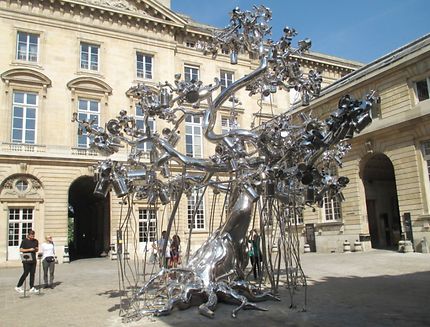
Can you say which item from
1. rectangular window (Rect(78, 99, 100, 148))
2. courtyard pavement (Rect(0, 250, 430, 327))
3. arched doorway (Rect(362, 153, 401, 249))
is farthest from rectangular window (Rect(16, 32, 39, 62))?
arched doorway (Rect(362, 153, 401, 249))

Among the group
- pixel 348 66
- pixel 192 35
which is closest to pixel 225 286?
pixel 192 35

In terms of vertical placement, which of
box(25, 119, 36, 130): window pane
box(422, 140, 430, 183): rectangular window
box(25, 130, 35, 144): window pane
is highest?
box(25, 119, 36, 130): window pane

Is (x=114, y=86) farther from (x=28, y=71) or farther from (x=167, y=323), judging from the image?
(x=167, y=323)

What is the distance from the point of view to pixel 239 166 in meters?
9.26

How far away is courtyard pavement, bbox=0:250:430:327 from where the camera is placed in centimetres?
739

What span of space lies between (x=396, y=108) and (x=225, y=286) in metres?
17.9

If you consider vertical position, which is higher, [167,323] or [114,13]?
[114,13]

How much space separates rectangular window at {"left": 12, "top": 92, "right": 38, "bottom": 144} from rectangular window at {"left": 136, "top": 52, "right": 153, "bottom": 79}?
8013 mm

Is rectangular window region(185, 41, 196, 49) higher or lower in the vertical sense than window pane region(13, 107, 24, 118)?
higher

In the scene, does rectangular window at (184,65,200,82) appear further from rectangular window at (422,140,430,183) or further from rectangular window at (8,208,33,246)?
rectangular window at (422,140,430,183)

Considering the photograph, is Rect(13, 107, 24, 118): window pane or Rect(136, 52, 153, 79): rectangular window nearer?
Rect(13, 107, 24, 118): window pane

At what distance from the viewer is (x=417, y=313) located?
759 cm

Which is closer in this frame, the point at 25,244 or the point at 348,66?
the point at 25,244

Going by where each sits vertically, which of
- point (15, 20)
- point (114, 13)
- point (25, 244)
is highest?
point (114, 13)
